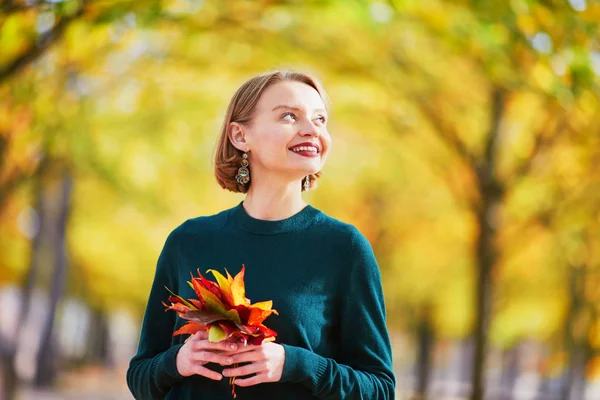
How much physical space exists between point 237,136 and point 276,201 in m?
0.25

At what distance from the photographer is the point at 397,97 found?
10234 millimetres

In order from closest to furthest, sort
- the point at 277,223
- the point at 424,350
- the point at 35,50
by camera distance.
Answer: the point at 277,223 → the point at 35,50 → the point at 424,350

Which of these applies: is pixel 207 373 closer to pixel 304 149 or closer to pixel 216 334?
pixel 216 334

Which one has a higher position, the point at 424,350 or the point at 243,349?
the point at 424,350

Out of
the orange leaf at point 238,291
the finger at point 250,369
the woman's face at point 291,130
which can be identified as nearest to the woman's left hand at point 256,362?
the finger at point 250,369

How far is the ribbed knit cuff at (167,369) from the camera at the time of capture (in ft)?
7.67

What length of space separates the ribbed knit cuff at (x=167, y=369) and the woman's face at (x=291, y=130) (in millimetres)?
564

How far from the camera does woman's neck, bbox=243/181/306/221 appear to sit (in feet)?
8.18

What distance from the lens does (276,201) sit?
8.20 ft

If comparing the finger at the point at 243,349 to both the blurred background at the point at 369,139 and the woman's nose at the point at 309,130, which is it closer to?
the woman's nose at the point at 309,130

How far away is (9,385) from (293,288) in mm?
11292

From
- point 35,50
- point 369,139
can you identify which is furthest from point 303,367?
point 369,139

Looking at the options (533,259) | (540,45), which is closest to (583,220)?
(533,259)

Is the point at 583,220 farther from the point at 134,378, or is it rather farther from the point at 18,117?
the point at 134,378
